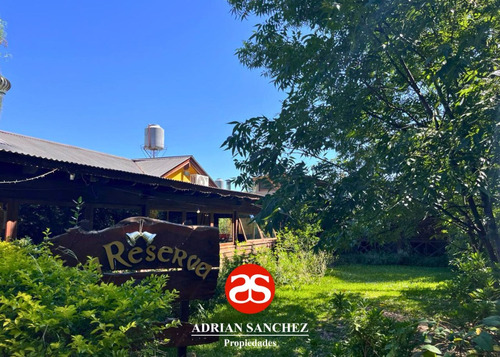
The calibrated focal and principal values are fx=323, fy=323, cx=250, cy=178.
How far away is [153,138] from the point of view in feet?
66.3

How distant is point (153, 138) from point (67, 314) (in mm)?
19613

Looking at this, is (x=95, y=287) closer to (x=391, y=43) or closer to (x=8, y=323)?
(x=8, y=323)

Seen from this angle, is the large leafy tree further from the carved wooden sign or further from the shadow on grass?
the shadow on grass

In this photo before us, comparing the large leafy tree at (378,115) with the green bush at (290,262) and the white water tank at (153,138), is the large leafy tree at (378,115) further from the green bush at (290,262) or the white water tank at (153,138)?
the white water tank at (153,138)

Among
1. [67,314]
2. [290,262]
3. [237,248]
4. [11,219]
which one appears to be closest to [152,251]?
[67,314]

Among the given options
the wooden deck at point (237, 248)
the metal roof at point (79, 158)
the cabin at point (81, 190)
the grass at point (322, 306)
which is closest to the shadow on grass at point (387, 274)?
the grass at point (322, 306)

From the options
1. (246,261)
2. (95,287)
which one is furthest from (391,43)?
(246,261)

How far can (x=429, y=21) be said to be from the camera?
3180 millimetres

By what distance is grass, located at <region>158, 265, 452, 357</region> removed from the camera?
4.26 m

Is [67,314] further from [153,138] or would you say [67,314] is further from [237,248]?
[153,138]

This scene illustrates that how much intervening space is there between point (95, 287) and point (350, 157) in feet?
11.9

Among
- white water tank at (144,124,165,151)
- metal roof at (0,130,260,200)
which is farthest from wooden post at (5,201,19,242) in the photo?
white water tank at (144,124,165,151)

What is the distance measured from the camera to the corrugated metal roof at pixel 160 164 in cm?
1407

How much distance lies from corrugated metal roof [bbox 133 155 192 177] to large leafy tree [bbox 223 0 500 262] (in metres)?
10.5
